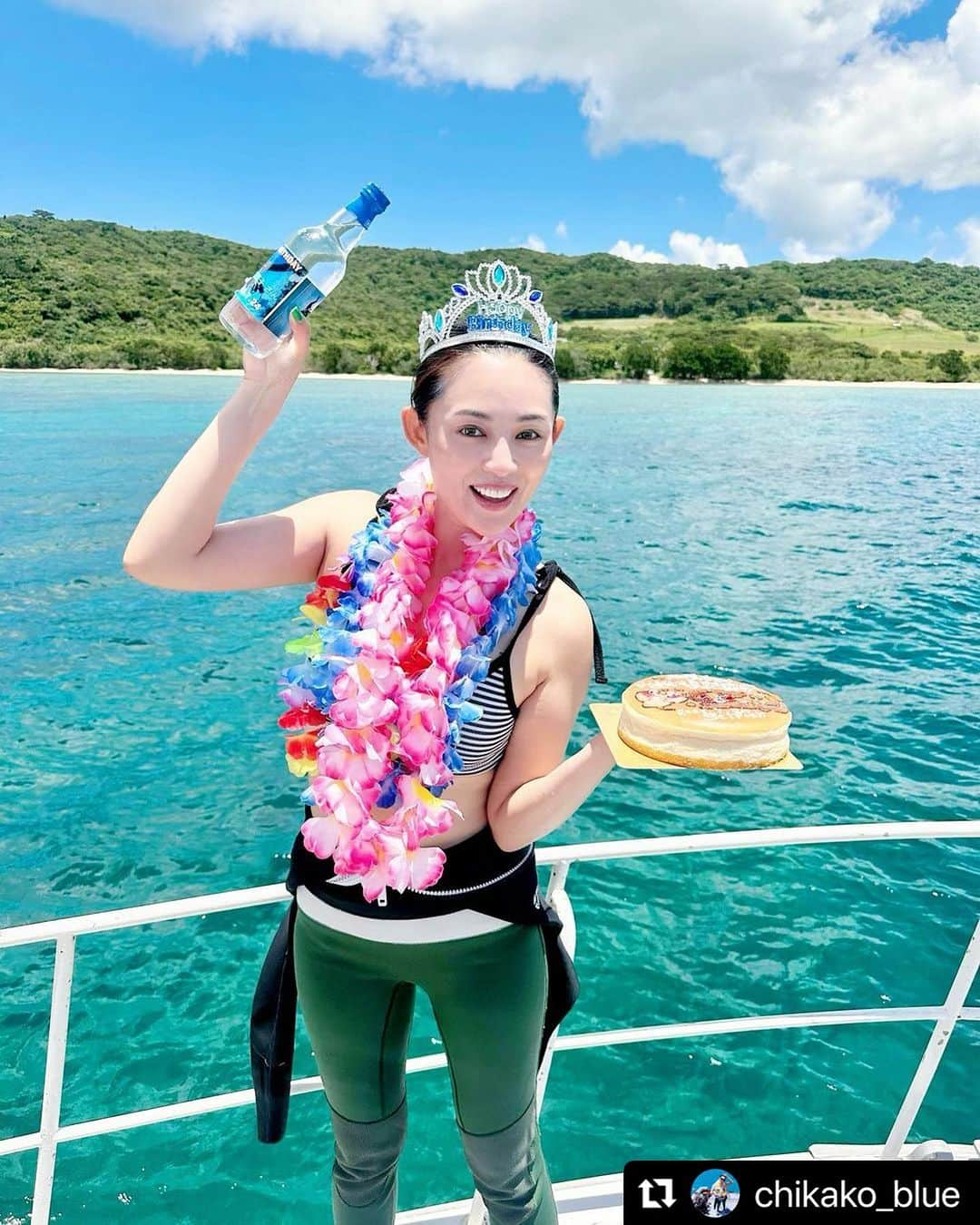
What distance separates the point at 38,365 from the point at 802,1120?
5555cm

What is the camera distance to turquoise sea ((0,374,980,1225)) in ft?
10.7

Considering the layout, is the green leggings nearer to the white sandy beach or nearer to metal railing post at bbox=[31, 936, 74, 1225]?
metal railing post at bbox=[31, 936, 74, 1225]

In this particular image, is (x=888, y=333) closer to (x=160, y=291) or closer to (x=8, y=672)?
(x=160, y=291)

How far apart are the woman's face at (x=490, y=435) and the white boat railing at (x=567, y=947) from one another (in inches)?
24.4

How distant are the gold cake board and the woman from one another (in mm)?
36

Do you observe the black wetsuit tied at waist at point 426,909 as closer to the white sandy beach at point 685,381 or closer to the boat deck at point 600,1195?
the boat deck at point 600,1195

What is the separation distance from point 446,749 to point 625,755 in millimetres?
292

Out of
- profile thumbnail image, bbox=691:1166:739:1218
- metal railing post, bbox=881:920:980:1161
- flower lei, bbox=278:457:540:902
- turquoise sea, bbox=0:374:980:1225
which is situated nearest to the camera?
flower lei, bbox=278:457:540:902

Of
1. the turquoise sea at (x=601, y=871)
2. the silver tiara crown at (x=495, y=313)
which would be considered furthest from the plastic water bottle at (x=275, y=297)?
the turquoise sea at (x=601, y=871)

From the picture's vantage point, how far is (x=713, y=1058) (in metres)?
3.66

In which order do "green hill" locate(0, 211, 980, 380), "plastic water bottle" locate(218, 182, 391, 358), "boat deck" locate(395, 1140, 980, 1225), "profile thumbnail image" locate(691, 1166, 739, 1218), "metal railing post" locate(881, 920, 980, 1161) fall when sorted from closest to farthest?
"plastic water bottle" locate(218, 182, 391, 358), "profile thumbnail image" locate(691, 1166, 739, 1218), "metal railing post" locate(881, 920, 980, 1161), "boat deck" locate(395, 1140, 980, 1225), "green hill" locate(0, 211, 980, 380)

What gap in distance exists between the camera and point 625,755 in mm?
1244

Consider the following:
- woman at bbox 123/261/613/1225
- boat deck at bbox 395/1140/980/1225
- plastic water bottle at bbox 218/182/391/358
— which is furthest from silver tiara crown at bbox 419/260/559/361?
boat deck at bbox 395/1140/980/1225

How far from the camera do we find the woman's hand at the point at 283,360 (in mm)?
1216
